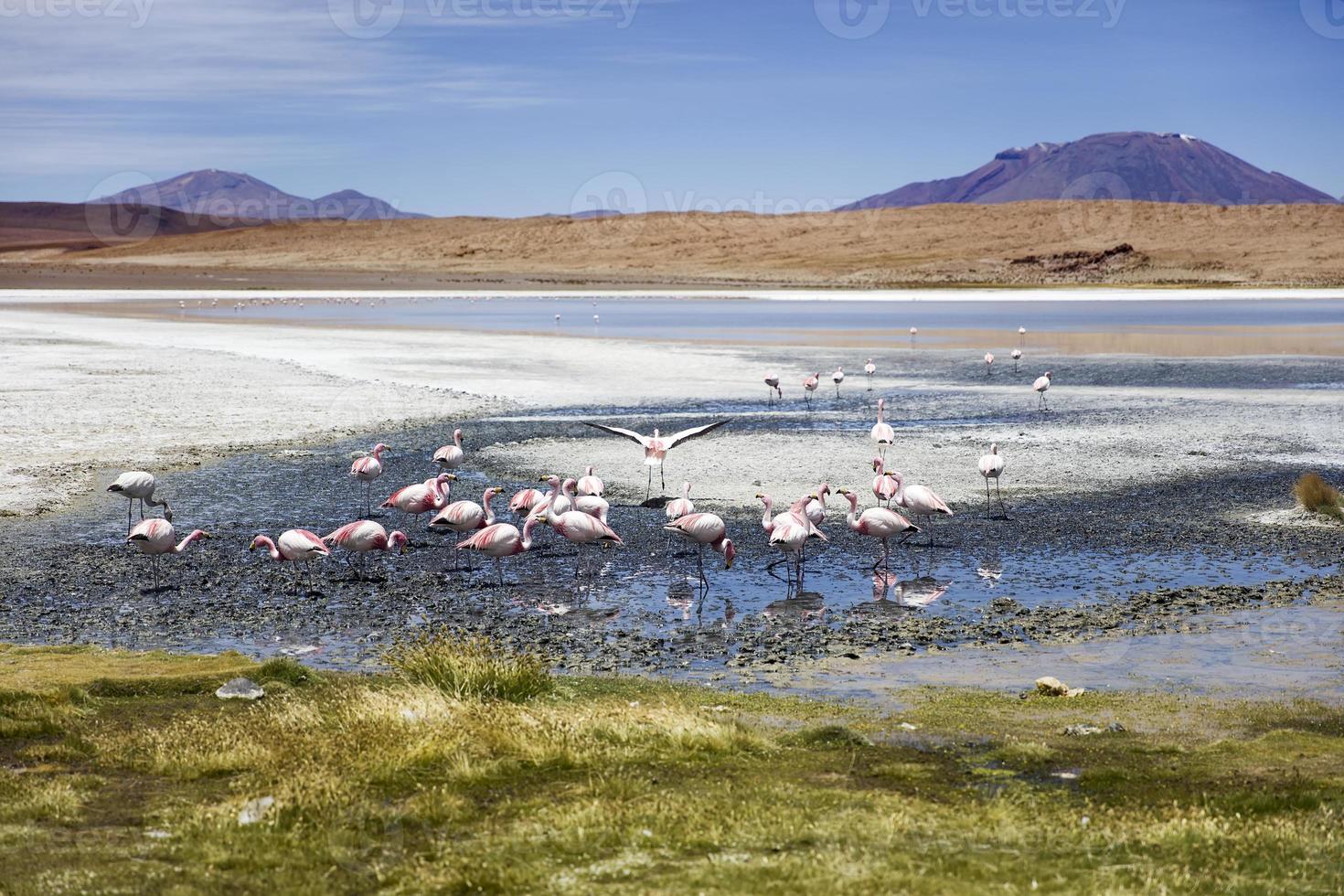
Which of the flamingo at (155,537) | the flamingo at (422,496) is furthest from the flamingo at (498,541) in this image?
the flamingo at (155,537)

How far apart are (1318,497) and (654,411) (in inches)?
517

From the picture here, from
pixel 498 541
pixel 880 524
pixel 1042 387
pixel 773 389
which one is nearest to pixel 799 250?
pixel 773 389

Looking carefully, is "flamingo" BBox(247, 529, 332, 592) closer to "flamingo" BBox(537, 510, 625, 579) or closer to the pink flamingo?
"flamingo" BBox(537, 510, 625, 579)

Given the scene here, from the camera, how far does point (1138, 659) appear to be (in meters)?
9.99

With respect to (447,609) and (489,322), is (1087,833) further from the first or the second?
(489,322)

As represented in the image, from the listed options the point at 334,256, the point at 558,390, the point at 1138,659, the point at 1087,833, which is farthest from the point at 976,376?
the point at 334,256

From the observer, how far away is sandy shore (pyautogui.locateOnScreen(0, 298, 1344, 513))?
61.1ft

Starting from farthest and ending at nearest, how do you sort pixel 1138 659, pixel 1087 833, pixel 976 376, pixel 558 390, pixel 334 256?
pixel 334 256, pixel 976 376, pixel 558 390, pixel 1138 659, pixel 1087 833

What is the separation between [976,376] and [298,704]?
1056 inches

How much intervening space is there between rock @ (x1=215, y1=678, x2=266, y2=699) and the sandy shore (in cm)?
837

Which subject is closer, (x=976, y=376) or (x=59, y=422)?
(x=59, y=422)

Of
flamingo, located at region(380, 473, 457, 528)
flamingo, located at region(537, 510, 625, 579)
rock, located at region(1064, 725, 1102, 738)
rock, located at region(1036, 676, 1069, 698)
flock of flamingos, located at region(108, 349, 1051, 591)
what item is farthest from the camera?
flamingo, located at region(380, 473, 457, 528)

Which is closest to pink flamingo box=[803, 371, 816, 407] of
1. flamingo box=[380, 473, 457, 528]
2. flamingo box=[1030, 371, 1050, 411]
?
flamingo box=[1030, 371, 1050, 411]

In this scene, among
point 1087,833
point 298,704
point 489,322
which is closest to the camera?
point 1087,833
